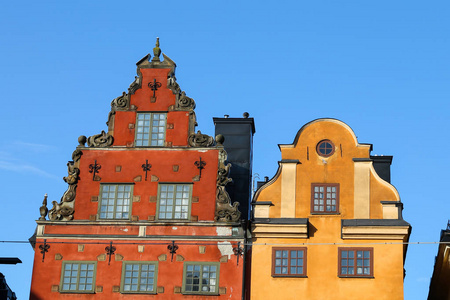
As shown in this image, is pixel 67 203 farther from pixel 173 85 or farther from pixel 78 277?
pixel 173 85

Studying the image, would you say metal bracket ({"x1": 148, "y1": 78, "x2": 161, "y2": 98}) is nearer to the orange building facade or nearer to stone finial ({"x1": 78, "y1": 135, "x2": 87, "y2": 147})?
stone finial ({"x1": 78, "y1": 135, "x2": 87, "y2": 147})

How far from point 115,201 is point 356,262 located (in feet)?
33.3

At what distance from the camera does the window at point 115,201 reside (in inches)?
1571

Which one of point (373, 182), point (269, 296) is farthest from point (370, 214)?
point (269, 296)

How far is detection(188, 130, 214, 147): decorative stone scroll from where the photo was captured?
133ft

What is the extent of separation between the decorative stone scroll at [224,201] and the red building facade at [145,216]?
41mm

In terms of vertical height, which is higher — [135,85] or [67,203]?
[135,85]

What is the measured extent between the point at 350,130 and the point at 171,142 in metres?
7.47

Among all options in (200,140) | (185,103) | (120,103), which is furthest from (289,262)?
(120,103)

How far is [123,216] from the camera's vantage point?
131 ft

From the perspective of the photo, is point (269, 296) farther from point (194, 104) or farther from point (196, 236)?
point (194, 104)

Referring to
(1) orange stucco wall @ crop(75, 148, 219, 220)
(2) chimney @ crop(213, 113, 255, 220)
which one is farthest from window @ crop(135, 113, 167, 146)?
(2) chimney @ crop(213, 113, 255, 220)

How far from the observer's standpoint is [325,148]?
40031 mm

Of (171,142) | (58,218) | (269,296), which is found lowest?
(269,296)
